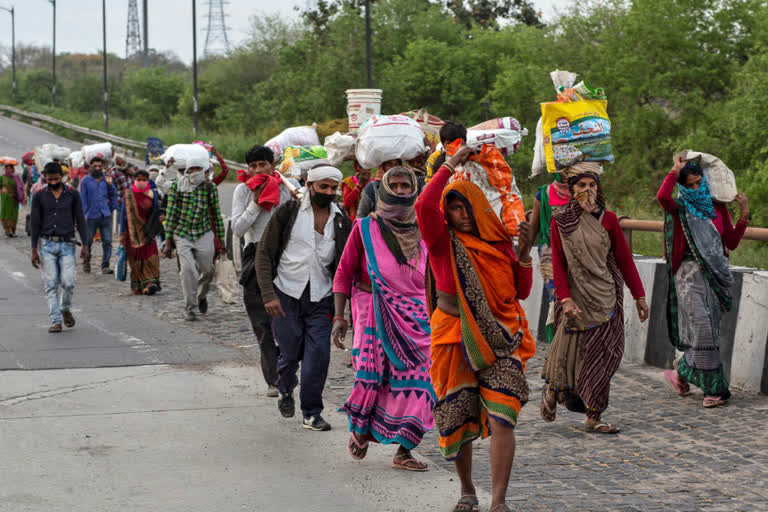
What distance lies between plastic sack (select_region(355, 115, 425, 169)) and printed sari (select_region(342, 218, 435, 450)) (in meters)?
0.47

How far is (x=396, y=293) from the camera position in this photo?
6.31m

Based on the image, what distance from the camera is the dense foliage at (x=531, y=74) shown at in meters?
28.8

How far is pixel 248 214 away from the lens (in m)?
8.39

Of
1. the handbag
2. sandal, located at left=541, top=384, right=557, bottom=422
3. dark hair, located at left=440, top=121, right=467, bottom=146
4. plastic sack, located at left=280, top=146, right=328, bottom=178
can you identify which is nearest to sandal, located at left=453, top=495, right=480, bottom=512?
sandal, located at left=541, top=384, right=557, bottom=422

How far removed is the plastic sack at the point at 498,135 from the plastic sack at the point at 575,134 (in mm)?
1367

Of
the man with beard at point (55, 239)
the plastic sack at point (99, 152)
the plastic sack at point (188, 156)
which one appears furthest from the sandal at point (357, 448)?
the plastic sack at point (99, 152)

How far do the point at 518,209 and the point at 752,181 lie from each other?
836 inches

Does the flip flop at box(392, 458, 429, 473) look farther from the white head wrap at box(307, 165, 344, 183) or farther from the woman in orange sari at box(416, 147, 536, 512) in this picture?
the white head wrap at box(307, 165, 344, 183)

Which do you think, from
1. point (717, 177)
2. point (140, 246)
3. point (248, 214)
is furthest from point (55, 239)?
point (717, 177)

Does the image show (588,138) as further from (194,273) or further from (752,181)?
(752,181)

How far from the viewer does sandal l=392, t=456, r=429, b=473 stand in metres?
6.20

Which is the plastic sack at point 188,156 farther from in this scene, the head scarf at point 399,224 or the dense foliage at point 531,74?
the dense foliage at point 531,74

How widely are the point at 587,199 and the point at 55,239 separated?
703 cm

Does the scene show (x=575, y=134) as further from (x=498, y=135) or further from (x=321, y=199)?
(x=321, y=199)
